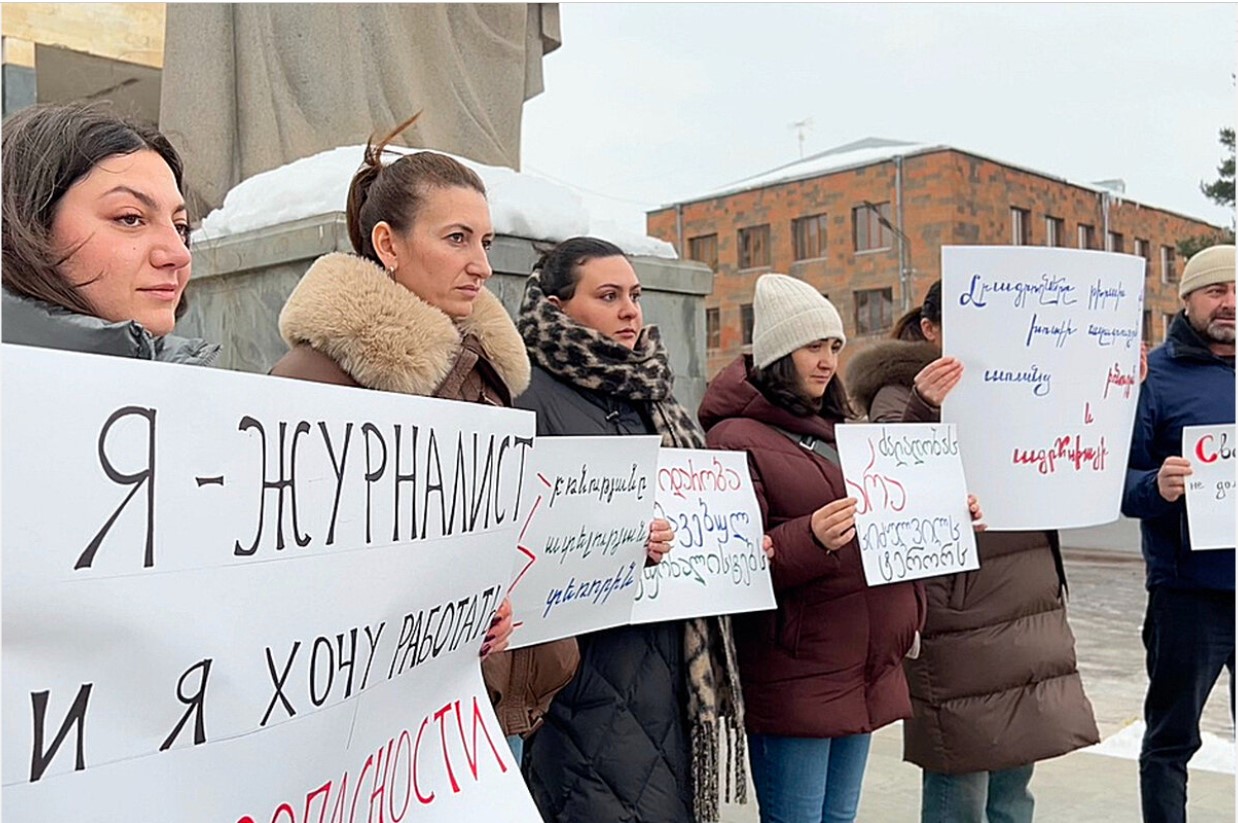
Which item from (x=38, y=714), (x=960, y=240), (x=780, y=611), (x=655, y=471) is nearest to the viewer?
(x=38, y=714)

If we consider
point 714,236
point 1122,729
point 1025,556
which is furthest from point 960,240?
point 1025,556

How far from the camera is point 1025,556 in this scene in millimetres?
3424

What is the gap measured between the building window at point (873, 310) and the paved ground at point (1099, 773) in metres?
31.3

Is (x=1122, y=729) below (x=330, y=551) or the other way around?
below

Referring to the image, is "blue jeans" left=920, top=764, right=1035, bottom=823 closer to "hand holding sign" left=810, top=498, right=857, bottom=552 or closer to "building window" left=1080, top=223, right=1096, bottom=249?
"hand holding sign" left=810, top=498, right=857, bottom=552

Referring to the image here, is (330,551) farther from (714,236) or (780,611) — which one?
(714,236)

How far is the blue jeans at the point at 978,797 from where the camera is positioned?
3.38 meters

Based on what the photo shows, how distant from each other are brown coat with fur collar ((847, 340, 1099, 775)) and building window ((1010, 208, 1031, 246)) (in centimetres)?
3757

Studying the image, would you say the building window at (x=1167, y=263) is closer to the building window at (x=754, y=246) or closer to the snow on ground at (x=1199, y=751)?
the building window at (x=754, y=246)

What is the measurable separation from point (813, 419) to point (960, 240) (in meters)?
36.1

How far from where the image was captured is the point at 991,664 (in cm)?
334

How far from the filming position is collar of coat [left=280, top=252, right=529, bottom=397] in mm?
1957

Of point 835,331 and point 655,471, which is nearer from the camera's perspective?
point 655,471

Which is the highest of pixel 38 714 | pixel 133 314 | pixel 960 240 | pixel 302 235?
pixel 960 240
